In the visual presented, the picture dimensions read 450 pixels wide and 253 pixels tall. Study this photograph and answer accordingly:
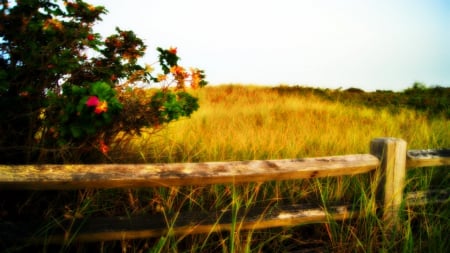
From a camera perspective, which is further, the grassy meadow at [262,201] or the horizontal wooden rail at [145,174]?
the grassy meadow at [262,201]

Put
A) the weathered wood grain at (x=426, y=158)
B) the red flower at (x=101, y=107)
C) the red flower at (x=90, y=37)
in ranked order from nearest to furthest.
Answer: the red flower at (x=101, y=107)
the red flower at (x=90, y=37)
the weathered wood grain at (x=426, y=158)

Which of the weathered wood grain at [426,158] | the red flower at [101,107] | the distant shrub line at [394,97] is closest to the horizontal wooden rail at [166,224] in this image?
the weathered wood grain at [426,158]

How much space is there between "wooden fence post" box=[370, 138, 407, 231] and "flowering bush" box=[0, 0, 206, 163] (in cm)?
175

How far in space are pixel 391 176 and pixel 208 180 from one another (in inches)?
67.0

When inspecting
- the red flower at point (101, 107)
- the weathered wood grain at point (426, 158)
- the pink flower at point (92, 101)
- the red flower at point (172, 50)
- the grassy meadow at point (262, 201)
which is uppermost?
the red flower at point (172, 50)

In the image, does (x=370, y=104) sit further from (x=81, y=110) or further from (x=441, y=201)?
(x=81, y=110)

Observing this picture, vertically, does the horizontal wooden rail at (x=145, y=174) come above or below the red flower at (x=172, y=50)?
below

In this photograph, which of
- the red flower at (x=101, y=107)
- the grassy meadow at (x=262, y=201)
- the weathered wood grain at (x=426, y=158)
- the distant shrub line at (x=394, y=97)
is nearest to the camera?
the red flower at (x=101, y=107)

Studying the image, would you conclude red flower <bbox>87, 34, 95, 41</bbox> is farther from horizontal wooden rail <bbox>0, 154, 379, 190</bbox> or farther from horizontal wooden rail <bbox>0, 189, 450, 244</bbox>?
horizontal wooden rail <bbox>0, 189, 450, 244</bbox>

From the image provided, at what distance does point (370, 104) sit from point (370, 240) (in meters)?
11.0

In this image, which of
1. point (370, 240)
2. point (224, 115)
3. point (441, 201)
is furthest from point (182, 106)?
point (224, 115)

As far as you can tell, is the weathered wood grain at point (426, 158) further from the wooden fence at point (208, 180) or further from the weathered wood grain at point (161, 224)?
the weathered wood grain at point (161, 224)

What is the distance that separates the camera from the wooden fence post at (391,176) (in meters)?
2.71

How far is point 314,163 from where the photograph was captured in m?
2.50
